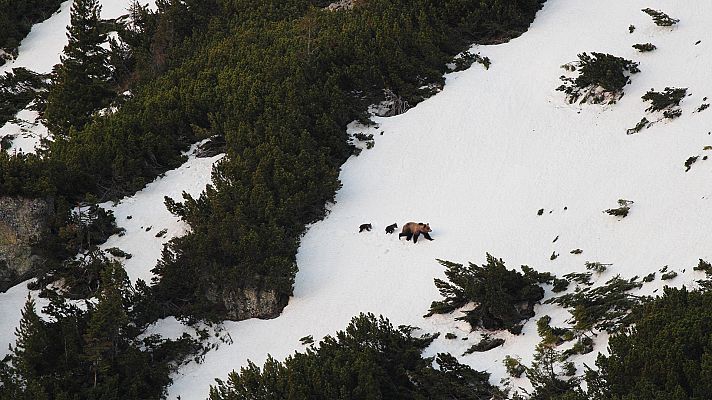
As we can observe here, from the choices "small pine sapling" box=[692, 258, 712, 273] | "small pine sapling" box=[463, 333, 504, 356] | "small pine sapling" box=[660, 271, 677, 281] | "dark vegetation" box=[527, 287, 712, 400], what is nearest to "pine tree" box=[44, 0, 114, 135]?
"small pine sapling" box=[463, 333, 504, 356]

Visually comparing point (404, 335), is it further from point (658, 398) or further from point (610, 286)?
point (658, 398)

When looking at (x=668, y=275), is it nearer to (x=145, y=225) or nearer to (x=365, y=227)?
(x=365, y=227)

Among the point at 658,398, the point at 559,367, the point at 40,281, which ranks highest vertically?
the point at 40,281

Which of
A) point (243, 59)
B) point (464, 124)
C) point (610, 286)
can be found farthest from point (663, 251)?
point (243, 59)

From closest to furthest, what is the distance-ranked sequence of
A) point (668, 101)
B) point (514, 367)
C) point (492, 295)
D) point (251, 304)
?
point (514, 367)
point (492, 295)
point (251, 304)
point (668, 101)

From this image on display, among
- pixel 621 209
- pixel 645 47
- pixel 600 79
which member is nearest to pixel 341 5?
pixel 645 47

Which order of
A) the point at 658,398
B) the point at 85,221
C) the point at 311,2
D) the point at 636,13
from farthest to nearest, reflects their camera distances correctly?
the point at 311,2 → the point at 636,13 → the point at 85,221 → the point at 658,398
